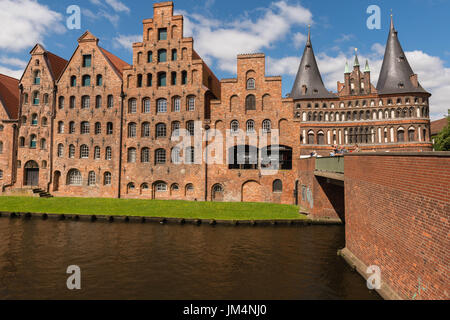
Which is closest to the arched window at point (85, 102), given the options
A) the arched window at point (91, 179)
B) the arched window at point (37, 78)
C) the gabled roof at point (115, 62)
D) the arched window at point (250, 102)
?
the gabled roof at point (115, 62)

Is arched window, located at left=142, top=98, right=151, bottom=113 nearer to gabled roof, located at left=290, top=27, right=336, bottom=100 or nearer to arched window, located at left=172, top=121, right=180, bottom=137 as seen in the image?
arched window, located at left=172, top=121, right=180, bottom=137

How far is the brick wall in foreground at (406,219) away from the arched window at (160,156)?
20259 mm

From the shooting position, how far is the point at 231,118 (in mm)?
25953

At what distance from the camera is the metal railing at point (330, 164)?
14.4m

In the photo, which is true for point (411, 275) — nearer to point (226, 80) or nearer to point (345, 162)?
point (345, 162)

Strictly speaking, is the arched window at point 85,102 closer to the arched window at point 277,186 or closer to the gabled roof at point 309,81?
the arched window at point 277,186

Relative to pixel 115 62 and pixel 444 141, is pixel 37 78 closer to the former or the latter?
pixel 115 62

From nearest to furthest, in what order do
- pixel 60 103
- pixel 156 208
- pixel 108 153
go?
pixel 156 208, pixel 108 153, pixel 60 103

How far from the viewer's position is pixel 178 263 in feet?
39.5

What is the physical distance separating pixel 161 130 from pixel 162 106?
2.66m

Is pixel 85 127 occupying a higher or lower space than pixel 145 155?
higher

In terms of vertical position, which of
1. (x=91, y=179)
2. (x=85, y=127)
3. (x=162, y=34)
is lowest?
(x=91, y=179)

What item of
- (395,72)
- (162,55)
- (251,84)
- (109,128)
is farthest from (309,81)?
(109,128)
